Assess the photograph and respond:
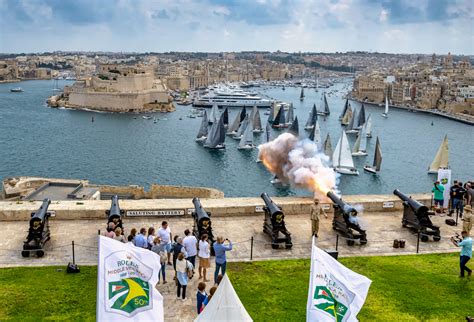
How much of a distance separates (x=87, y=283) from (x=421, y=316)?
6.33 m

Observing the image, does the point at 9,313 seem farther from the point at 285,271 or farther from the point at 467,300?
the point at 467,300

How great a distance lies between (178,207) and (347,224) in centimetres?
461

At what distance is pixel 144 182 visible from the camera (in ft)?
152

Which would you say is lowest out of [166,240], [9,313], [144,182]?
[144,182]

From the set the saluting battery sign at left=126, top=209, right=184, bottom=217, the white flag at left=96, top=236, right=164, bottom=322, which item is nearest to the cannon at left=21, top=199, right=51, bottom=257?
the saluting battery sign at left=126, top=209, right=184, bottom=217

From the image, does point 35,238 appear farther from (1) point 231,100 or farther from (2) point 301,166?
(1) point 231,100

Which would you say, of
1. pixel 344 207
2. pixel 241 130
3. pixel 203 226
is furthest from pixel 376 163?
pixel 203 226

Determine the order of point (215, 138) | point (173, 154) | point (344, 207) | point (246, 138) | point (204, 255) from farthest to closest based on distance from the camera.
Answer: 1. point (246, 138)
2. point (215, 138)
3. point (173, 154)
4. point (344, 207)
5. point (204, 255)

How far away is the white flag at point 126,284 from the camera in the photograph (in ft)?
22.9

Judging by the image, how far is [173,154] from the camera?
5962cm

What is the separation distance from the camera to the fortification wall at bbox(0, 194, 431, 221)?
45.9 ft

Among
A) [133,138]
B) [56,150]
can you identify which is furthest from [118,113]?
[56,150]

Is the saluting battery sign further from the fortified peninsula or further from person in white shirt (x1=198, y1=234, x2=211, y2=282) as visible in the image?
the fortified peninsula

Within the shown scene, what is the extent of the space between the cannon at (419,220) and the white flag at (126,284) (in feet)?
27.4
